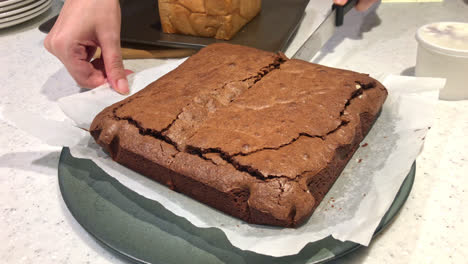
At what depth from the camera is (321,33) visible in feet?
5.75

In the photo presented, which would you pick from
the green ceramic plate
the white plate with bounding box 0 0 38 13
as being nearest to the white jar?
the green ceramic plate

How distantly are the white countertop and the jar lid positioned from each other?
0.68ft

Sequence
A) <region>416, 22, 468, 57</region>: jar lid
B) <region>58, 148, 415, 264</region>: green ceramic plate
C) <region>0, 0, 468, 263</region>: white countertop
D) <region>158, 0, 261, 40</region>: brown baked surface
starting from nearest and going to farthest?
<region>58, 148, 415, 264</region>: green ceramic plate, <region>0, 0, 468, 263</region>: white countertop, <region>416, 22, 468, 57</region>: jar lid, <region>158, 0, 261, 40</region>: brown baked surface

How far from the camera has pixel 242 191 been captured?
1.04m

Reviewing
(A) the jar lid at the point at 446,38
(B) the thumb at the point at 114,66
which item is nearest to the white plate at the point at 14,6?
(B) the thumb at the point at 114,66

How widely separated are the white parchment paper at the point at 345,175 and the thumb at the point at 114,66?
35 millimetres

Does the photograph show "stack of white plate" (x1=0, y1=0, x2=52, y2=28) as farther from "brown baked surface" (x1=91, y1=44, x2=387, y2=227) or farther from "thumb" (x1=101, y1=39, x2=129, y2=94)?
"brown baked surface" (x1=91, y1=44, x2=387, y2=227)

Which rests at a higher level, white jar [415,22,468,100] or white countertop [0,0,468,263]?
white jar [415,22,468,100]

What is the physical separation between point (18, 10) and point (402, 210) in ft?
7.34

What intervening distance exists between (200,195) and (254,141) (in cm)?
20

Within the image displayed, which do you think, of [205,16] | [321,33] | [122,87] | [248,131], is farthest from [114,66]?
[321,33]

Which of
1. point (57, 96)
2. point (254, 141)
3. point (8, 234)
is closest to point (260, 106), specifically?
point (254, 141)

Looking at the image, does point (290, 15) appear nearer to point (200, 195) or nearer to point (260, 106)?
point (260, 106)

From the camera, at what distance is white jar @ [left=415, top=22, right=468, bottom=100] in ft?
4.88
